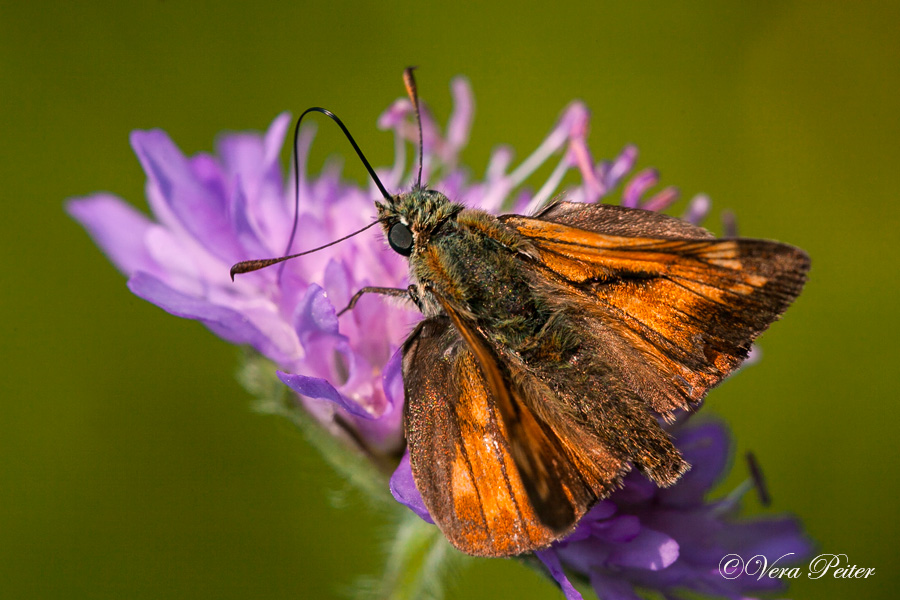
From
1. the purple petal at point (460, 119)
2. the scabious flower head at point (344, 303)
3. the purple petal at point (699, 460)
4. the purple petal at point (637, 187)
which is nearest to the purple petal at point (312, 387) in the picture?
the scabious flower head at point (344, 303)

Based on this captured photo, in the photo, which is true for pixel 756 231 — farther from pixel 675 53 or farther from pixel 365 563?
pixel 365 563

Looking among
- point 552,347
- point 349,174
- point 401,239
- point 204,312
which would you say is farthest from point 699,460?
point 349,174

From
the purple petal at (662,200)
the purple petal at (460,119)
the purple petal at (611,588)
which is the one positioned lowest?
the purple petal at (611,588)

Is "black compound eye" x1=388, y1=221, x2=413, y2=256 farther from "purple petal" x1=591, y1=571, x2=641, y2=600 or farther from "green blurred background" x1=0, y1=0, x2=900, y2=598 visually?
"green blurred background" x1=0, y1=0, x2=900, y2=598

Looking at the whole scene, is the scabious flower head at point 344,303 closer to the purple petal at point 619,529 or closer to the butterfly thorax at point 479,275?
the purple petal at point 619,529

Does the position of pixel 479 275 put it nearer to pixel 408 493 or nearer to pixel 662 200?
pixel 408 493

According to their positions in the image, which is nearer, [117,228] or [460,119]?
[117,228]

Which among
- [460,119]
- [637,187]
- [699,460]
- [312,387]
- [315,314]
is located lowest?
[699,460]
